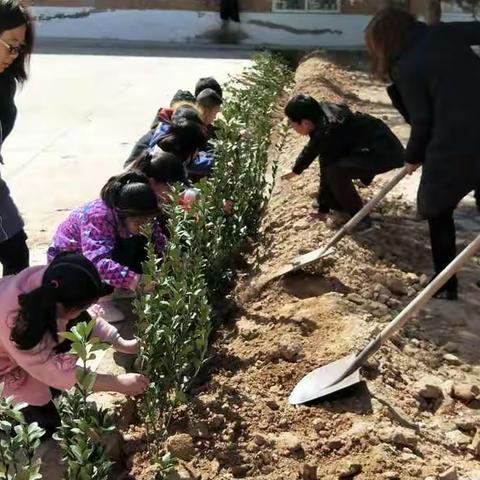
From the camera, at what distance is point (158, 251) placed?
404 cm

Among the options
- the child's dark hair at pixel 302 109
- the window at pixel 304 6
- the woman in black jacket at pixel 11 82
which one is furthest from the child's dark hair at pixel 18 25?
the window at pixel 304 6

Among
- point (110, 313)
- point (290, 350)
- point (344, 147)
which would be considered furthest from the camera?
point (344, 147)

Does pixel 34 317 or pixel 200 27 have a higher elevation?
pixel 34 317

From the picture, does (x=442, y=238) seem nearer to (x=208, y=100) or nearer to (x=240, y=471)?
(x=208, y=100)

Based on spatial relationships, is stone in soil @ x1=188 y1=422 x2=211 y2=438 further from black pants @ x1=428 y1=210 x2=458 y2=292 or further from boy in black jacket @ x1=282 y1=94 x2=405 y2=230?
boy in black jacket @ x1=282 y1=94 x2=405 y2=230

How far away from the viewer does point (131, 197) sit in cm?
363

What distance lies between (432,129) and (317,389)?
61.4 inches

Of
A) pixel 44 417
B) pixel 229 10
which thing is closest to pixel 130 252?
pixel 44 417

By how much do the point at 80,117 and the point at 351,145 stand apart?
6120 mm

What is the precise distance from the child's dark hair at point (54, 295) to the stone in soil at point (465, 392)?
1555 mm

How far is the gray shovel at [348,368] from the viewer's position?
3.06m

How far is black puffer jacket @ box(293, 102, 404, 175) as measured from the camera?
4.89 metres

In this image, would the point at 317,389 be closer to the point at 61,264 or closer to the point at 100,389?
the point at 100,389

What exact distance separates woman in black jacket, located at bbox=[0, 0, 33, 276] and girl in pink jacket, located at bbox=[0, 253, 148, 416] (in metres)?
0.66
